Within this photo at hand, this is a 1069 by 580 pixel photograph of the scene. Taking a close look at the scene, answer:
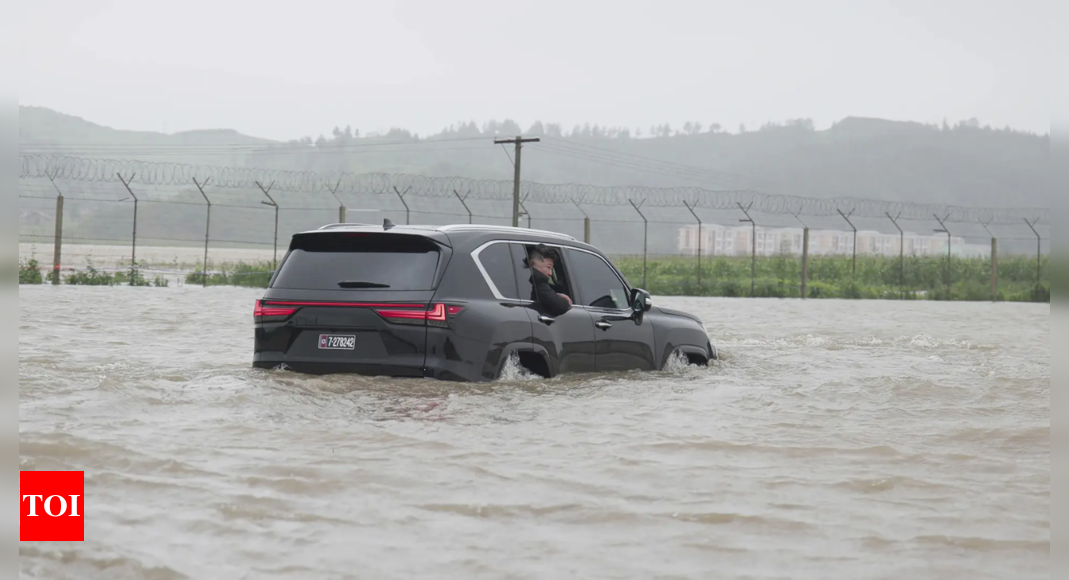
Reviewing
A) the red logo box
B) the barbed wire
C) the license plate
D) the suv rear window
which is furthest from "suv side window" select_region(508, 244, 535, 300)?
the red logo box

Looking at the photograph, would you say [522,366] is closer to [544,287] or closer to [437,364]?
[544,287]

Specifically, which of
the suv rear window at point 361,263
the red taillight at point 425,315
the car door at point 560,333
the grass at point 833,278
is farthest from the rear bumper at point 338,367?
the grass at point 833,278

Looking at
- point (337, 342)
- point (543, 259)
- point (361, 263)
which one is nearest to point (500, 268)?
point (543, 259)

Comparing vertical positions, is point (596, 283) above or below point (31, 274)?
above

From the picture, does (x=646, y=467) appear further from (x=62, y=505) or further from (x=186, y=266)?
(x=186, y=266)

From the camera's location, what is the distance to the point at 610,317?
9.84 m

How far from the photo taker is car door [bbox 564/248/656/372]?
965cm

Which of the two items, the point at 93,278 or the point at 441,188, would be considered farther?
the point at 441,188

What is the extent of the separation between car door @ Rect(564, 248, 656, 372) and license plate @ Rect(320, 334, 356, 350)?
218cm

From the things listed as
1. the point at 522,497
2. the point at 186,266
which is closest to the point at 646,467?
the point at 522,497

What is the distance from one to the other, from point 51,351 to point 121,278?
1886 centimetres

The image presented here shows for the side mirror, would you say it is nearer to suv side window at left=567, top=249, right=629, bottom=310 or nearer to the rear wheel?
suv side window at left=567, top=249, right=629, bottom=310

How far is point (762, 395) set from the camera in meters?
9.61

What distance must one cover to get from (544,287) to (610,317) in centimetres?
101
